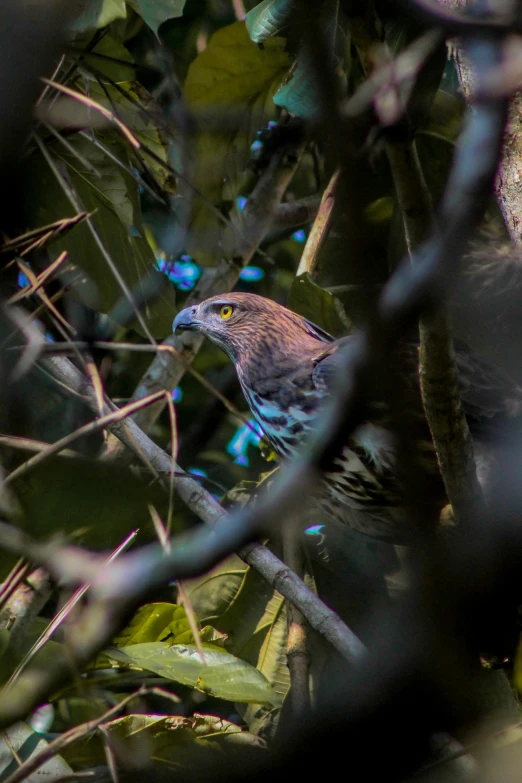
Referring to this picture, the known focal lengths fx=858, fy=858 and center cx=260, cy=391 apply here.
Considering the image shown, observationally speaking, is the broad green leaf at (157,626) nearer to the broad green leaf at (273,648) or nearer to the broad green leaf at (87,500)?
the broad green leaf at (273,648)

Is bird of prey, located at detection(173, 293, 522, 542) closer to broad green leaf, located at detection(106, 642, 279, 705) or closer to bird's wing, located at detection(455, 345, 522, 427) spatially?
bird's wing, located at detection(455, 345, 522, 427)

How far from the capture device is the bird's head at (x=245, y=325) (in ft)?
13.1

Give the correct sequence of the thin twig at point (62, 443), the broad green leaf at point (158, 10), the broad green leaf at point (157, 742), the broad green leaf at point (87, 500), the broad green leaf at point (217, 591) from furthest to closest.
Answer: the broad green leaf at point (217, 591) → the broad green leaf at point (158, 10) → the broad green leaf at point (157, 742) → the thin twig at point (62, 443) → the broad green leaf at point (87, 500)

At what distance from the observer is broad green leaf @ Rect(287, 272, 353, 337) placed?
3.37 m

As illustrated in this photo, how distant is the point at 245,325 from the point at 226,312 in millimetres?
114

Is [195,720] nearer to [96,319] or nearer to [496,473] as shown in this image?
[496,473]

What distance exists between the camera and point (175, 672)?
2441 millimetres

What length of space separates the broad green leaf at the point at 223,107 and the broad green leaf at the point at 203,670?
1921mm

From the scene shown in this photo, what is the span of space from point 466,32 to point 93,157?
2549mm

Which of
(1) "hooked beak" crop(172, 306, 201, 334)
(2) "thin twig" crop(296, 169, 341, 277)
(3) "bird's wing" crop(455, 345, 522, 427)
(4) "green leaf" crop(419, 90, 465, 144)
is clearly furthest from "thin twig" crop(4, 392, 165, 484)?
(4) "green leaf" crop(419, 90, 465, 144)

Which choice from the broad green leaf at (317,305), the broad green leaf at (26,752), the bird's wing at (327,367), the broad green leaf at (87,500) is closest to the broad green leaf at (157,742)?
the broad green leaf at (26,752)

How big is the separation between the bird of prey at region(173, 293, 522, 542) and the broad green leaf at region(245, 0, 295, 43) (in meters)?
1.16

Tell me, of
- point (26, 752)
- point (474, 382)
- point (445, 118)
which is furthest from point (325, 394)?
point (26, 752)

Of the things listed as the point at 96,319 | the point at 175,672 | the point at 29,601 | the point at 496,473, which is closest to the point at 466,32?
the point at 175,672
